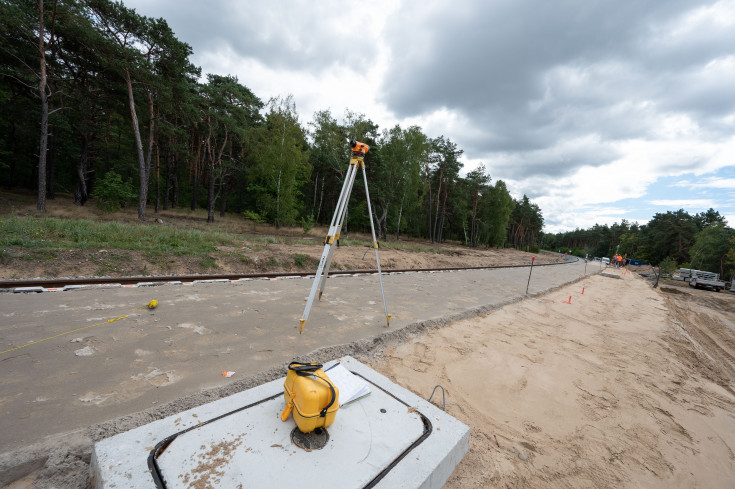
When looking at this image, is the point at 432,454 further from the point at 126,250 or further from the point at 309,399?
the point at 126,250

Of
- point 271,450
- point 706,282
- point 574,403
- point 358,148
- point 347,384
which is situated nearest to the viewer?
point 271,450

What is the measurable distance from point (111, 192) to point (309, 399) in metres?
22.4

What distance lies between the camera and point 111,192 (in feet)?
54.1

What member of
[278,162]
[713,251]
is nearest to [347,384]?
[278,162]

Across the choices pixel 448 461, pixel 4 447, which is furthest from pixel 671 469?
pixel 4 447

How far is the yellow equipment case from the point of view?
5.48ft

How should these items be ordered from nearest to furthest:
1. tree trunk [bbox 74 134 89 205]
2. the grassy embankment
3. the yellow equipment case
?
1. the yellow equipment case
2. the grassy embankment
3. tree trunk [bbox 74 134 89 205]

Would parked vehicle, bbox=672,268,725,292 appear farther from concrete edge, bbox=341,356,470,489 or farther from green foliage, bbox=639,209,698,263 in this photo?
concrete edge, bbox=341,356,470,489

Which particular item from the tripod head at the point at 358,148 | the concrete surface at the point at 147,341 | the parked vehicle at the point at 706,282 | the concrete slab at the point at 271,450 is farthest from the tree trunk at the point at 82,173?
the parked vehicle at the point at 706,282

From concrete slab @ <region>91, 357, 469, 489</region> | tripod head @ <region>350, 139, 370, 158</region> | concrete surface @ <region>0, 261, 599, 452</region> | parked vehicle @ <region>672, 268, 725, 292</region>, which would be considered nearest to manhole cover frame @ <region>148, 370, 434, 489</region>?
concrete slab @ <region>91, 357, 469, 489</region>

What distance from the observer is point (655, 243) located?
52.7m

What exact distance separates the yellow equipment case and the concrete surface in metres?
1.11

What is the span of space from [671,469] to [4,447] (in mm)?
5206

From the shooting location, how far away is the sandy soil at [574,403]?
2.18m
